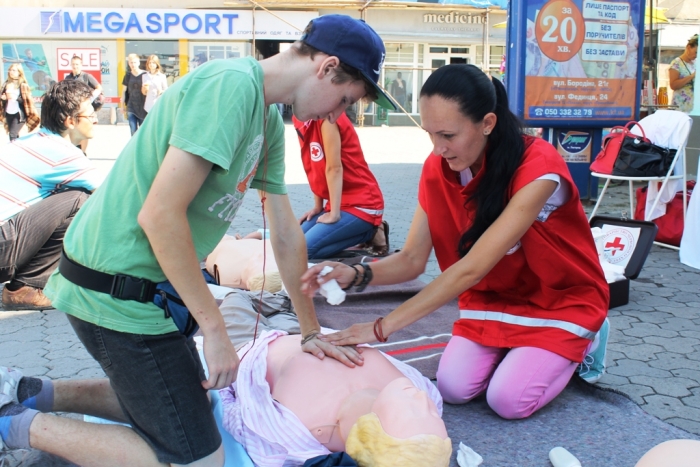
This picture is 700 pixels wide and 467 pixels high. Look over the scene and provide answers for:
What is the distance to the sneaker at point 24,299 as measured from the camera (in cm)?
383

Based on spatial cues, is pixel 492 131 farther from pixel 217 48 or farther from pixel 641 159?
pixel 217 48

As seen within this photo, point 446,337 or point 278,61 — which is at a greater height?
point 278,61

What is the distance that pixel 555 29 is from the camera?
245 inches

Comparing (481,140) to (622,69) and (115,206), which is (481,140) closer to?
(115,206)

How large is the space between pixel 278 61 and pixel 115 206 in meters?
0.57

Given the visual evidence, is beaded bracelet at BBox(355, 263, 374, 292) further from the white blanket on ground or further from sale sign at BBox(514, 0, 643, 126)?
sale sign at BBox(514, 0, 643, 126)

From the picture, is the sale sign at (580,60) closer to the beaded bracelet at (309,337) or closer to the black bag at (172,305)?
the beaded bracelet at (309,337)

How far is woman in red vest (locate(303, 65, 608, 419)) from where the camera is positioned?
2309 mm

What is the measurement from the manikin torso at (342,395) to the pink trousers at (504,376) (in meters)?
0.47

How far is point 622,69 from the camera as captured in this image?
657 cm

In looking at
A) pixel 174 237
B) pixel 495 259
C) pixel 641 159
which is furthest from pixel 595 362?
pixel 641 159

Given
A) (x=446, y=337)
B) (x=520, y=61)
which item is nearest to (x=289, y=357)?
(x=446, y=337)

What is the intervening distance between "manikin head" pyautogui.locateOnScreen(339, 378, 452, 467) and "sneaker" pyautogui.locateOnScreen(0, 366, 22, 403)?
106 cm

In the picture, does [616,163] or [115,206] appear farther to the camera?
[616,163]
